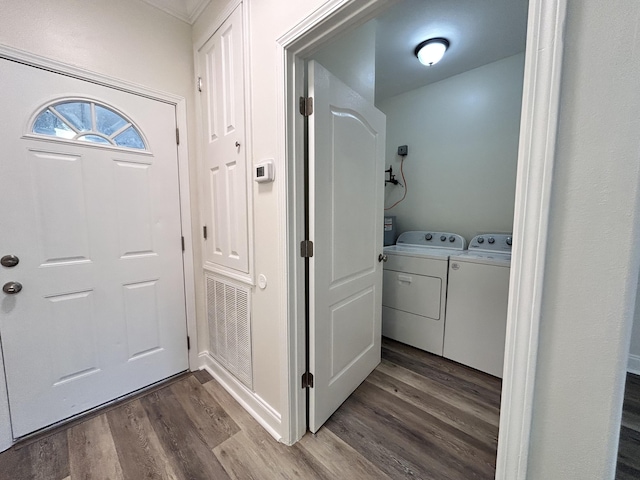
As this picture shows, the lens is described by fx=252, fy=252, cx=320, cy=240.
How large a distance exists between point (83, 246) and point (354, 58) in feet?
6.85

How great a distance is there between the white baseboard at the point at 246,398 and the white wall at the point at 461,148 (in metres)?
2.37

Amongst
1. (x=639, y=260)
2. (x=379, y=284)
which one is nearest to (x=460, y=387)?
(x=379, y=284)

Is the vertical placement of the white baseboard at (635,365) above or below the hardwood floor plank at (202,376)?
above

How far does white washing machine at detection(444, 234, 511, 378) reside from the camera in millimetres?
1842

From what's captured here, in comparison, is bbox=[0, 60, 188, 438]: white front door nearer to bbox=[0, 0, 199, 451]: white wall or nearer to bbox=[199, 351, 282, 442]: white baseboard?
bbox=[0, 0, 199, 451]: white wall

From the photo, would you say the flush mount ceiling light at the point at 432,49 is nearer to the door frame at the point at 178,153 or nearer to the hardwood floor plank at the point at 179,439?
the door frame at the point at 178,153

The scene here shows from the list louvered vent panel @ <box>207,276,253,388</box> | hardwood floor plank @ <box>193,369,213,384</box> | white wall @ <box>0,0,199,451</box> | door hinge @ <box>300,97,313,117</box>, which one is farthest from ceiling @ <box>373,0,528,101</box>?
hardwood floor plank @ <box>193,369,213,384</box>

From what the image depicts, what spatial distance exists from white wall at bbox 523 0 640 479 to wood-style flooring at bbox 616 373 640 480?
1.00 meters

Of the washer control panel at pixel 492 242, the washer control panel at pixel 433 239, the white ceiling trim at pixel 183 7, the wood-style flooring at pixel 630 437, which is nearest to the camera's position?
the wood-style flooring at pixel 630 437

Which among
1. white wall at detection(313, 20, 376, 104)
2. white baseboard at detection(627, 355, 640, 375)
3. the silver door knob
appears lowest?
white baseboard at detection(627, 355, 640, 375)

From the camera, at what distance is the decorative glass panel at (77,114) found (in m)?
1.44

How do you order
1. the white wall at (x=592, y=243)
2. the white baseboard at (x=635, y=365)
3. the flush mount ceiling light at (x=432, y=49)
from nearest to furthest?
the white wall at (x=592, y=243) < the white baseboard at (x=635, y=365) < the flush mount ceiling light at (x=432, y=49)

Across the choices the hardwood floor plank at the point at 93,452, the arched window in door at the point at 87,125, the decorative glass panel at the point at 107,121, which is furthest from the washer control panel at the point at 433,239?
the hardwood floor plank at the point at 93,452

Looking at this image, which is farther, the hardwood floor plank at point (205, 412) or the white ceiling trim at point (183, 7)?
the white ceiling trim at point (183, 7)
